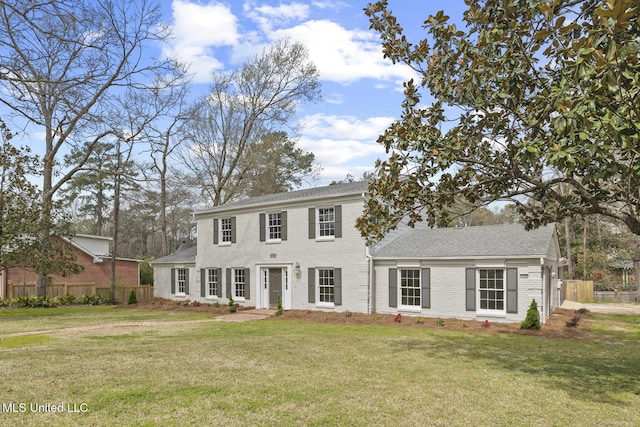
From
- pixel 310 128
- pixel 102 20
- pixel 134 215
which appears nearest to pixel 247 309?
pixel 102 20

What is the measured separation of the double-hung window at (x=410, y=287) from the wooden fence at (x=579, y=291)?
1740 cm

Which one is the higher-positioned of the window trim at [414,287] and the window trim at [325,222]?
the window trim at [325,222]

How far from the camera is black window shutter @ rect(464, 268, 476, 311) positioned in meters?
16.8

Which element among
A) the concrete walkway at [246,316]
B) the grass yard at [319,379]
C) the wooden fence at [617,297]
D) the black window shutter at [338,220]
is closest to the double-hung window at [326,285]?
the black window shutter at [338,220]

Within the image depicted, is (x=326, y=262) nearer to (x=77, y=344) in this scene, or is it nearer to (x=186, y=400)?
(x=77, y=344)

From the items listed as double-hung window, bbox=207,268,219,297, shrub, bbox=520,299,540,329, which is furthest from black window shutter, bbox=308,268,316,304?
shrub, bbox=520,299,540,329

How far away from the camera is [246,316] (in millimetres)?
19797

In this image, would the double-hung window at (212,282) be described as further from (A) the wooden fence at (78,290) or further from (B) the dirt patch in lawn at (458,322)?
(A) the wooden fence at (78,290)

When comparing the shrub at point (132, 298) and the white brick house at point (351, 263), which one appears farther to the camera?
the shrub at point (132, 298)

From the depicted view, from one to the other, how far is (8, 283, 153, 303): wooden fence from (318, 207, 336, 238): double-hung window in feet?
48.1

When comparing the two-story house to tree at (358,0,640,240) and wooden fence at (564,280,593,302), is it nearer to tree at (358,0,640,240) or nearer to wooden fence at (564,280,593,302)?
tree at (358,0,640,240)

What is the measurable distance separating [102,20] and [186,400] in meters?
7.95

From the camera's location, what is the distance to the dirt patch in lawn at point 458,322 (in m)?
14.9

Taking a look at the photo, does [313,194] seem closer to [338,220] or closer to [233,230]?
[338,220]
